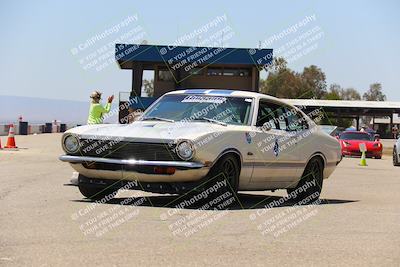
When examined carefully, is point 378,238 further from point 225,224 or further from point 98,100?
point 98,100

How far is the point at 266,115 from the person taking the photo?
9953 millimetres

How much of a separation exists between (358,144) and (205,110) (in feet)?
71.5

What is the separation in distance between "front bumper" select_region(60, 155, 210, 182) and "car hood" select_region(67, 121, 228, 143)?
281 millimetres

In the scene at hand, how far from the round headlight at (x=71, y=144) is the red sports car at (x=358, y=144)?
74.5 ft

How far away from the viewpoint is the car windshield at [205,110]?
9500mm

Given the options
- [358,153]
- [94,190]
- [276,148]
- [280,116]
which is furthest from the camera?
[358,153]

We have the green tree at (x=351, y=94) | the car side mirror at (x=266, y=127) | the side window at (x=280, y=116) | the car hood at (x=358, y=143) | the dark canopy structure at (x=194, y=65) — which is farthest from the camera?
the green tree at (x=351, y=94)

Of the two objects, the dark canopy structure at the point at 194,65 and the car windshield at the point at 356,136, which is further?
the dark canopy structure at the point at 194,65

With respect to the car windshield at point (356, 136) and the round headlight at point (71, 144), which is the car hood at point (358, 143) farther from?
the round headlight at point (71, 144)

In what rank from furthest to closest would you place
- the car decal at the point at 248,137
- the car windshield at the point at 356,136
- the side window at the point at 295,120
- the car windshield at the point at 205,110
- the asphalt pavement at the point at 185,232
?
the car windshield at the point at 356,136 → the side window at the point at 295,120 → the car windshield at the point at 205,110 → the car decal at the point at 248,137 → the asphalt pavement at the point at 185,232

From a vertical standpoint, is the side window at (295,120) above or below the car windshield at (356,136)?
above

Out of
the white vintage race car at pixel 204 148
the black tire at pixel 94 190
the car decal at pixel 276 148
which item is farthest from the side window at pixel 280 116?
the black tire at pixel 94 190

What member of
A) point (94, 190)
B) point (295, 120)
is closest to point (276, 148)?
point (295, 120)

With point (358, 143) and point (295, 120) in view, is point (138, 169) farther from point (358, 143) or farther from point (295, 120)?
point (358, 143)
